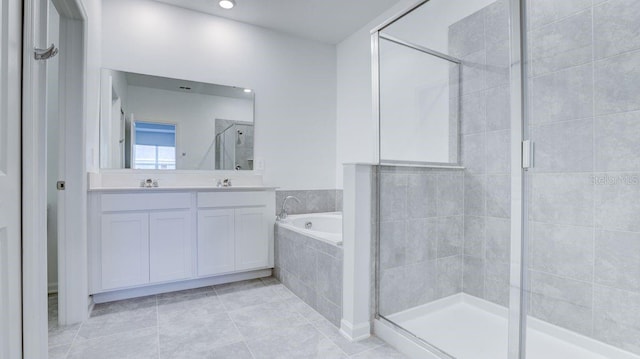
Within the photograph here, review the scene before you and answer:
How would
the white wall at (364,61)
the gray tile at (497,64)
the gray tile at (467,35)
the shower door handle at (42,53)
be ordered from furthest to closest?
1. the white wall at (364,61)
2. the gray tile at (467,35)
3. the gray tile at (497,64)
4. the shower door handle at (42,53)

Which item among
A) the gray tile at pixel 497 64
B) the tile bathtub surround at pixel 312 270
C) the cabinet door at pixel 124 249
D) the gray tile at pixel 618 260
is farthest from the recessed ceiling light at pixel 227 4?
the gray tile at pixel 618 260

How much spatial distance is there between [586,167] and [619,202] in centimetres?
22

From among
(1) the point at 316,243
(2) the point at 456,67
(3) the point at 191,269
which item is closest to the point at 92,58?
(3) the point at 191,269

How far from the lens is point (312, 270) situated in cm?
229

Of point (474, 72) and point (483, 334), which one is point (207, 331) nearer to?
point (483, 334)

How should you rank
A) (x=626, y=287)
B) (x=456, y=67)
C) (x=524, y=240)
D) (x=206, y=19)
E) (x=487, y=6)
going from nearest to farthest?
(x=524, y=240), (x=626, y=287), (x=487, y=6), (x=456, y=67), (x=206, y=19)

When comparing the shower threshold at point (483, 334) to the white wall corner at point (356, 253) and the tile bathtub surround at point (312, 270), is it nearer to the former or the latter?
the white wall corner at point (356, 253)

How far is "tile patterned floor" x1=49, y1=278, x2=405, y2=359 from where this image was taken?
1700 millimetres

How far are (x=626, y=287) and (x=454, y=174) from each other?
41.8 inches

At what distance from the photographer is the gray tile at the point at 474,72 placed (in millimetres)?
2217

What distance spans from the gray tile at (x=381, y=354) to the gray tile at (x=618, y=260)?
44.6 inches

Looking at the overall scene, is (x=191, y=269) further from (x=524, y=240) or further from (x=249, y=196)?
(x=524, y=240)

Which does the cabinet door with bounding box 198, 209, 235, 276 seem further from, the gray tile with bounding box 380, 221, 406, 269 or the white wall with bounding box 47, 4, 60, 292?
the gray tile with bounding box 380, 221, 406, 269

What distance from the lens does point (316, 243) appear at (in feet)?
7.36
